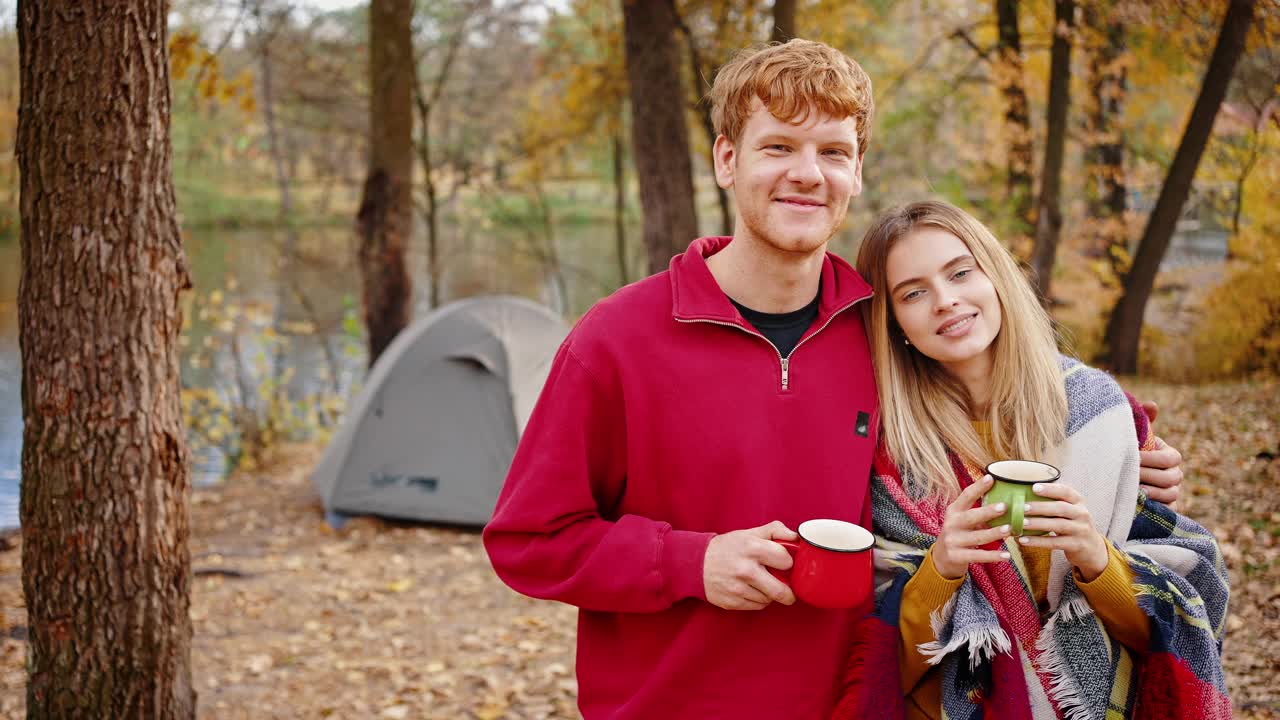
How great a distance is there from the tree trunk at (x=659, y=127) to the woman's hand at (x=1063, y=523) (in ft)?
15.8

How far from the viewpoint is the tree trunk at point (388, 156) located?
8.00m

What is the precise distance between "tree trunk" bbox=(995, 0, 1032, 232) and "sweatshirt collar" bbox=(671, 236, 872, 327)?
29.6 ft

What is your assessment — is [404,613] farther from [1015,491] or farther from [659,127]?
[1015,491]

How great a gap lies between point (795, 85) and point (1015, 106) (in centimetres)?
979

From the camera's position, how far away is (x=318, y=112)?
14.7 m

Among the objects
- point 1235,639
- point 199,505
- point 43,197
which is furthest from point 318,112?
point 1235,639

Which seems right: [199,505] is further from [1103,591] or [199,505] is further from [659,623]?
[1103,591]

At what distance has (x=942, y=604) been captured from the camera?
5.82ft

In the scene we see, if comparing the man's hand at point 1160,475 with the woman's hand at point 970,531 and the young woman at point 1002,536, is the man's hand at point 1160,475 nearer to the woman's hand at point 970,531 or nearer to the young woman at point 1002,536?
the young woman at point 1002,536

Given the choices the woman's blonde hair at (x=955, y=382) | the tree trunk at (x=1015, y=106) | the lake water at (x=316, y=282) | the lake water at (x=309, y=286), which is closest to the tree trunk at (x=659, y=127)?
the lake water at (x=316, y=282)

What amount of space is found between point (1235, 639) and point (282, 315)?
46.2 ft

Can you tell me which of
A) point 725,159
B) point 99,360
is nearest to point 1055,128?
point 725,159

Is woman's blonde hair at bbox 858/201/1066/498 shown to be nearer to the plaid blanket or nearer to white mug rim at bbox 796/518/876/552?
the plaid blanket

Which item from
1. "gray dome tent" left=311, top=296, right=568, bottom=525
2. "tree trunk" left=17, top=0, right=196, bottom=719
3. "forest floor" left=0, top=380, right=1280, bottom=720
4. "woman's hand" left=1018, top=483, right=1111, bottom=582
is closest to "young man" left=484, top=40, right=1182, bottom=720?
"woman's hand" left=1018, top=483, right=1111, bottom=582
